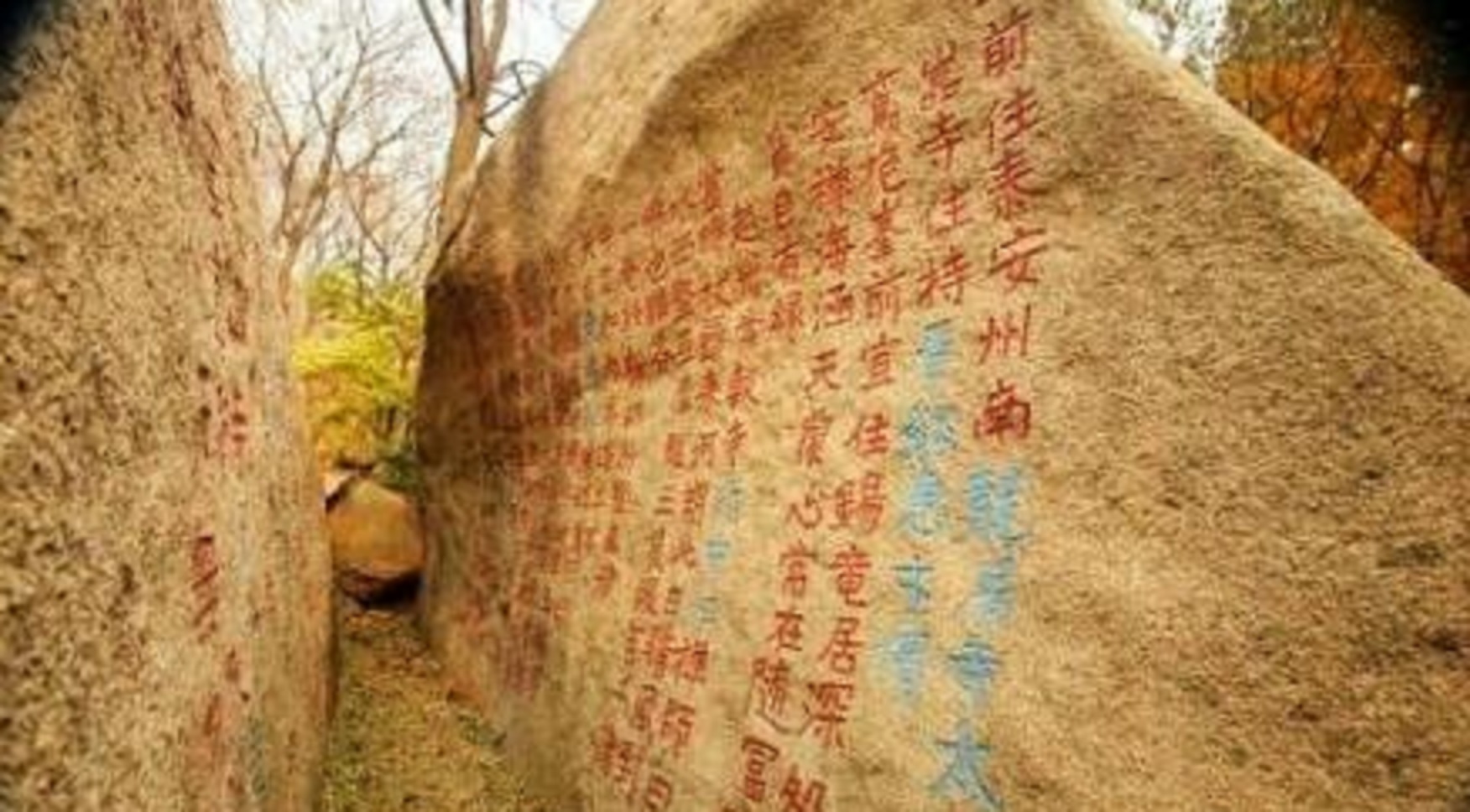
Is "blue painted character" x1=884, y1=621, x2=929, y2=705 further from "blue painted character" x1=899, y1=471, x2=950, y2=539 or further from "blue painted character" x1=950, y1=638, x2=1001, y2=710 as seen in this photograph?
"blue painted character" x1=899, y1=471, x2=950, y2=539

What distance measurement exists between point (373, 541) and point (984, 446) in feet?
21.5

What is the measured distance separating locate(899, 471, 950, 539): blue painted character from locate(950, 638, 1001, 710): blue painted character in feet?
1.18

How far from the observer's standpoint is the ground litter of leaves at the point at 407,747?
536 cm

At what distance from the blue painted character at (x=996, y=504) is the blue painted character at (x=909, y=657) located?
0.36 meters

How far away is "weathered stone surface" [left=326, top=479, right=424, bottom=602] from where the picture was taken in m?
8.45

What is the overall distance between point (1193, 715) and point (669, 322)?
2.87 m

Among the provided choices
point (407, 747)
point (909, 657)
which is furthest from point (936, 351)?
point (407, 747)

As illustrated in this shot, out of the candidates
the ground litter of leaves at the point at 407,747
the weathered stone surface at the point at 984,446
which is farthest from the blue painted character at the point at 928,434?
the ground litter of leaves at the point at 407,747

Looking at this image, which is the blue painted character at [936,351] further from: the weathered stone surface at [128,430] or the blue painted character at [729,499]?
the weathered stone surface at [128,430]

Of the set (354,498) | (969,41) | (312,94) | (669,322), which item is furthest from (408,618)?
(312,94)

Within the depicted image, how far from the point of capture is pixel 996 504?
10.4ft

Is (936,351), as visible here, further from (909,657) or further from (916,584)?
(909,657)

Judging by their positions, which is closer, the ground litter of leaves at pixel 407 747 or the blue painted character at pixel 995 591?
the blue painted character at pixel 995 591

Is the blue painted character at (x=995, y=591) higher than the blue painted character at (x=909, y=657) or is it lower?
higher
